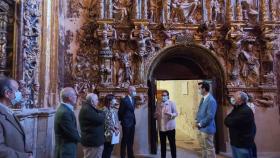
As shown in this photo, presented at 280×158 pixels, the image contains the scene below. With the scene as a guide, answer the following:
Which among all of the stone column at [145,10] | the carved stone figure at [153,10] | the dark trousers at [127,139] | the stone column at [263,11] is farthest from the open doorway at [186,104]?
the dark trousers at [127,139]

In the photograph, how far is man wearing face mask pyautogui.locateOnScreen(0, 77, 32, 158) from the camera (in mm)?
2168

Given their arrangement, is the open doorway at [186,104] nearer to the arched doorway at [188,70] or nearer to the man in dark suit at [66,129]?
the arched doorway at [188,70]

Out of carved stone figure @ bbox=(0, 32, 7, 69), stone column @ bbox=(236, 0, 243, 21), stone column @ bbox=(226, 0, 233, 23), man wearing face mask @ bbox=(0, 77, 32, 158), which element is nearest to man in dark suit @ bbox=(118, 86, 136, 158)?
carved stone figure @ bbox=(0, 32, 7, 69)

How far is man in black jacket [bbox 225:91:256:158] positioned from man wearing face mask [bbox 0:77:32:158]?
2689mm

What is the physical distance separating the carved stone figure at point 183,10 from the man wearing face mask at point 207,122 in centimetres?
296

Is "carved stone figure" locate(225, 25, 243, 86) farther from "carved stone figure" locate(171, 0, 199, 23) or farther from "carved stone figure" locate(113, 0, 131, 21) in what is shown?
"carved stone figure" locate(113, 0, 131, 21)

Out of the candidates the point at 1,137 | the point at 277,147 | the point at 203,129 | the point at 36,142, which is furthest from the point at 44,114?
the point at 277,147

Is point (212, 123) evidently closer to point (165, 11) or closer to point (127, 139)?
point (127, 139)

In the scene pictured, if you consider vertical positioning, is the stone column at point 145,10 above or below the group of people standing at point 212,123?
above

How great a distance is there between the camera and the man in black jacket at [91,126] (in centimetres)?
409

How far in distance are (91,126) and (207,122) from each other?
1.92 meters

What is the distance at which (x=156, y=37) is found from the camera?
7590 mm

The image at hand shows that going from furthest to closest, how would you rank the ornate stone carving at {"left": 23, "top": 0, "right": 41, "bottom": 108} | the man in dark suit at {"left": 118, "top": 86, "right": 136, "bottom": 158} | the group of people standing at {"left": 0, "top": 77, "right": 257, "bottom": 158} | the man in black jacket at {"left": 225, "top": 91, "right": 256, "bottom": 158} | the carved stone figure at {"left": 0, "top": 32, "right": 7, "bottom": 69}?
the man in dark suit at {"left": 118, "top": 86, "right": 136, "bottom": 158} → the ornate stone carving at {"left": 23, "top": 0, "right": 41, "bottom": 108} → the carved stone figure at {"left": 0, "top": 32, "right": 7, "bottom": 69} → the man in black jacket at {"left": 225, "top": 91, "right": 256, "bottom": 158} → the group of people standing at {"left": 0, "top": 77, "right": 257, "bottom": 158}

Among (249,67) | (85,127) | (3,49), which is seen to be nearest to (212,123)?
(85,127)
